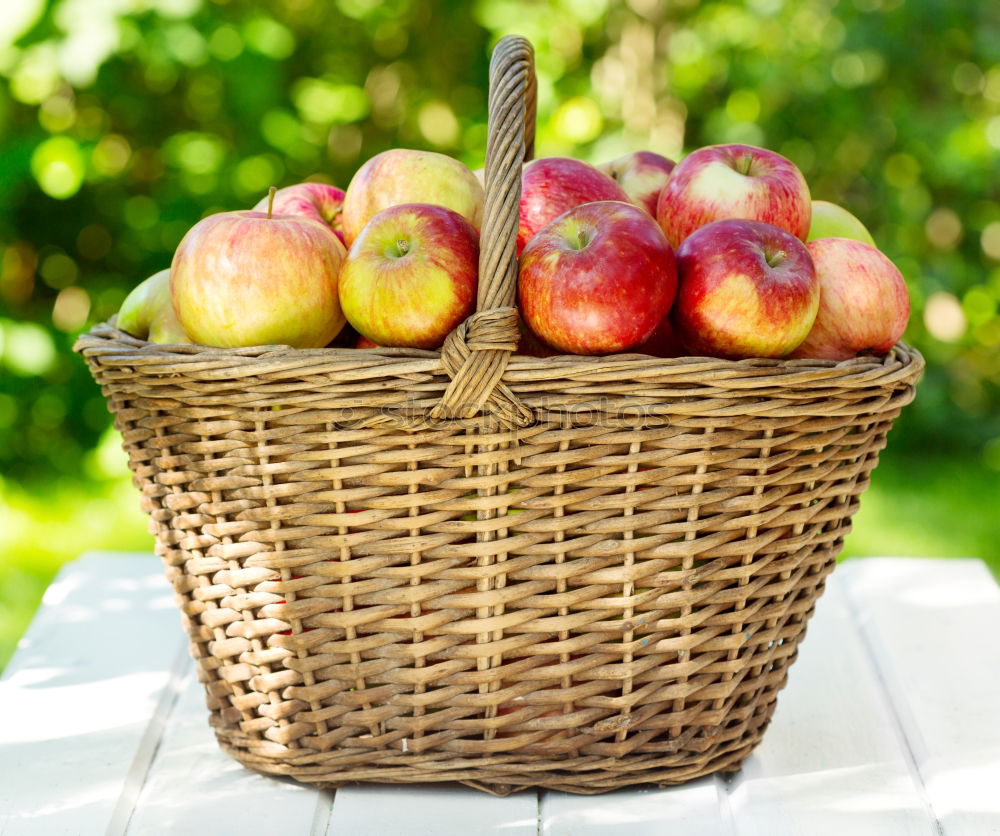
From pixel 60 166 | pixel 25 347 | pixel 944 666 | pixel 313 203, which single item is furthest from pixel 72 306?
pixel 944 666

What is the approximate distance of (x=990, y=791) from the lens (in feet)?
3.50

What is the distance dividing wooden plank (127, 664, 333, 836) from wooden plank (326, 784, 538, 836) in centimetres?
3

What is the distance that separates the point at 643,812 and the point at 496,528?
1.11ft

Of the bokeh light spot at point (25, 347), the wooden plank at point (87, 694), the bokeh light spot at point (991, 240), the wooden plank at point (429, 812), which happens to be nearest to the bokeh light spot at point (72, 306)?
the bokeh light spot at point (25, 347)

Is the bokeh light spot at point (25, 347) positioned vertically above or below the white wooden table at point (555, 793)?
below

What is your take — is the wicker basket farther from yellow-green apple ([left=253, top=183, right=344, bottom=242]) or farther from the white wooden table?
yellow-green apple ([left=253, top=183, right=344, bottom=242])

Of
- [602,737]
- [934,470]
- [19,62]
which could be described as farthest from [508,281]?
[934,470]

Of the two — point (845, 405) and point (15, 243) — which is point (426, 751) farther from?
point (15, 243)

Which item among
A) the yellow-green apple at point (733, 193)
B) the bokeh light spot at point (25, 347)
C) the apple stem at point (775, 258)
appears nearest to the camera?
the apple stem at point (775, 258)

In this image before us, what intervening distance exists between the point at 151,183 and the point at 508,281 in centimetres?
212

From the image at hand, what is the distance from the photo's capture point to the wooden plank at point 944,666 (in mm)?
1073

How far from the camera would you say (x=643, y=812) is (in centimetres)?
102

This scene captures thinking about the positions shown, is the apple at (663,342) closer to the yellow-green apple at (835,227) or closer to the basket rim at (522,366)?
the basket rim at (522,366)

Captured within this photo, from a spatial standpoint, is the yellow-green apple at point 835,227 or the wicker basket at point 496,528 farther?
the yellow-green apple at point 835,227
